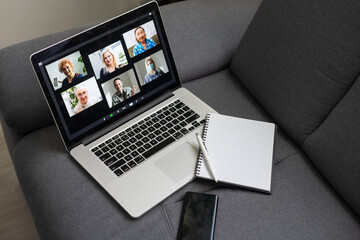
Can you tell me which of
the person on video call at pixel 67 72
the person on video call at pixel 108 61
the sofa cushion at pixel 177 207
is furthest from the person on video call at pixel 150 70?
the sofa cushion at pixel 177 207

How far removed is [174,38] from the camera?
4.03 feet

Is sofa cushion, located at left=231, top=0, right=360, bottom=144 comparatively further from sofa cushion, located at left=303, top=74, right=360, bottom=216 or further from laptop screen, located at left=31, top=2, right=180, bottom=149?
laptop screen, located at left=31, top=2, right=180, bottom=149

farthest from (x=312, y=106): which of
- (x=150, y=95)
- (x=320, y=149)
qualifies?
(x=150, y=95)

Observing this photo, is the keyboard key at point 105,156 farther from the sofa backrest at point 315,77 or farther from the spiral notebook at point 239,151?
the sofa backrest at point 315,77

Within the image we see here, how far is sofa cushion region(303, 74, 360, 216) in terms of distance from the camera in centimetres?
89

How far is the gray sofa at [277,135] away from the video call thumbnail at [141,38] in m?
0.16

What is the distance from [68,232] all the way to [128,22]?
21.9 inches

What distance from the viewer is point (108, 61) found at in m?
1.01

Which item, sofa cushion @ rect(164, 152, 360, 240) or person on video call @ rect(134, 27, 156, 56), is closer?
sofa cushion @ rect(164, 152, 360, 240)

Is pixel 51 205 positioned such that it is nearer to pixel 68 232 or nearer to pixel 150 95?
pixel 68 232

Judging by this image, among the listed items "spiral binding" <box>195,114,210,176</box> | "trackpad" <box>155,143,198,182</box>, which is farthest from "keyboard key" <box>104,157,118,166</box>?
"spiral binding" <box>195,114,210,176</box>

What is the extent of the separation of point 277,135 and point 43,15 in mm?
1426

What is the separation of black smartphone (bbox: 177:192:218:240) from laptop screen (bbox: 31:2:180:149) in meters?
0.32

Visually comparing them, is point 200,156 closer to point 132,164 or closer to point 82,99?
point 132,164
